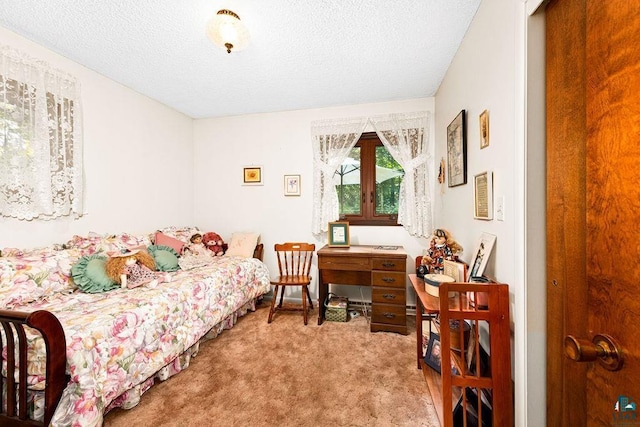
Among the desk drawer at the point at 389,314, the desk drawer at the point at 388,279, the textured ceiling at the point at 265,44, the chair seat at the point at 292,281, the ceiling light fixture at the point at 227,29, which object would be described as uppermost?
the textured ceiling at the point at 265,44

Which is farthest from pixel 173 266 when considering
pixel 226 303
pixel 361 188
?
pixel 361 188

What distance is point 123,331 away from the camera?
60.3 inches

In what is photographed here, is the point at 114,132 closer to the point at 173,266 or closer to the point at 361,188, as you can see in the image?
the point at 173,266

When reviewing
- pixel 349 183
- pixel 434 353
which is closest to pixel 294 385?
pixel 434 353

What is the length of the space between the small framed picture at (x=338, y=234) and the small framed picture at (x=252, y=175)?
47.8 inches

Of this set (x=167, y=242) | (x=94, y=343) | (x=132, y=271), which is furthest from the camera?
(x=167, y=242)

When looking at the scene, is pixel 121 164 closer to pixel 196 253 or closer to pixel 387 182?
pixel 196 253

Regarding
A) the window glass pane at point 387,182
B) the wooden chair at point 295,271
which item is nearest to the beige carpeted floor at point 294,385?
the wooden chair at point 295,271

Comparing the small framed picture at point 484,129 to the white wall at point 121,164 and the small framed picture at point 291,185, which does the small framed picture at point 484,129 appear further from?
the white wall at point 121,164

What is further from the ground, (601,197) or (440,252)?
(601,197)

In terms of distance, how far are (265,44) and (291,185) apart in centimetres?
168

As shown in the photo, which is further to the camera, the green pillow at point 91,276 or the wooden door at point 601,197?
the green pillow at point 91,276

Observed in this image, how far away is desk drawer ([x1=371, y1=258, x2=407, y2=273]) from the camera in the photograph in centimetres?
258

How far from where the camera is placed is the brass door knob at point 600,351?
578 millimetres
